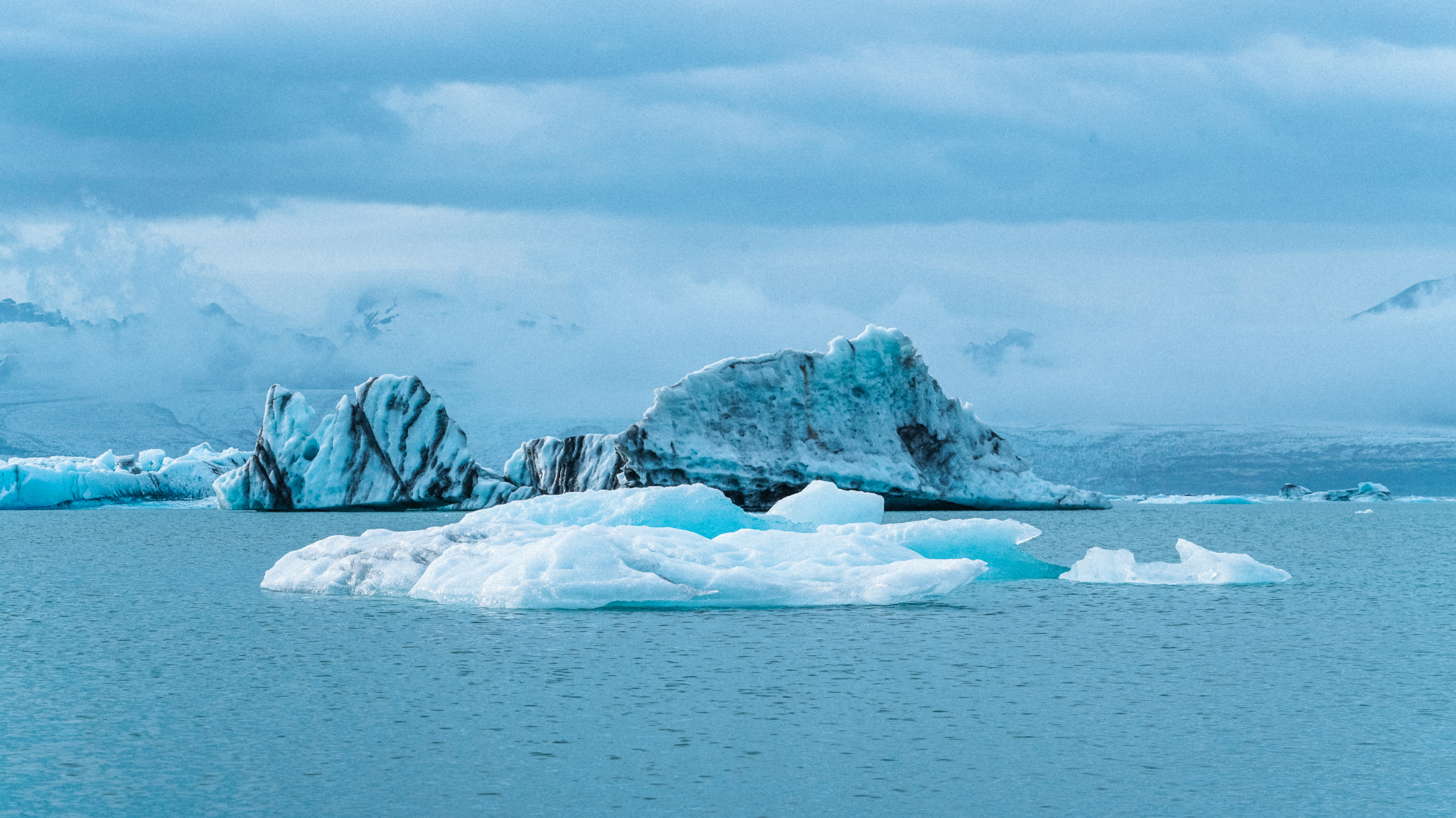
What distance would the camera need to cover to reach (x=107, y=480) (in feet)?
185

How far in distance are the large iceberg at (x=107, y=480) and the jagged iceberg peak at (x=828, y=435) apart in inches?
953

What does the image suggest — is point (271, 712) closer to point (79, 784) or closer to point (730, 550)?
point (79, 784)

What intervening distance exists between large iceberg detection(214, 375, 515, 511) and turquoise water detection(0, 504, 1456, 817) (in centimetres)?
2543

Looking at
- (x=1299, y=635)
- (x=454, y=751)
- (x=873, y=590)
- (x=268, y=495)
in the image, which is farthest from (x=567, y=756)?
(x=268, y=495)

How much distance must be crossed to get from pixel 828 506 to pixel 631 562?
1067 centimetres

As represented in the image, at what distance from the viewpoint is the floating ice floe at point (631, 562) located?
15750 mm

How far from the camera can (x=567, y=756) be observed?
27.9 ft

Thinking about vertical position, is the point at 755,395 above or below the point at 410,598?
above

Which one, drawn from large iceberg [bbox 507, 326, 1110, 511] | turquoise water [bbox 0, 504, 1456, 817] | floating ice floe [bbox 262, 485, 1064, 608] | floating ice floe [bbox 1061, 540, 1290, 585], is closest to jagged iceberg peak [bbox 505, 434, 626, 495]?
large iceberg [bbox 507, 326, 1110, 511]

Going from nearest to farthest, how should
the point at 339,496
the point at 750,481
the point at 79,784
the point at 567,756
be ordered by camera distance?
the point at 79,784
the point at 567,756
the point at 750,481
the point at 339,496

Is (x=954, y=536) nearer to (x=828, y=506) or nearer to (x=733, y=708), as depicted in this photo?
(x=828, y=506)

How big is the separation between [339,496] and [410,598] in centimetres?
2831

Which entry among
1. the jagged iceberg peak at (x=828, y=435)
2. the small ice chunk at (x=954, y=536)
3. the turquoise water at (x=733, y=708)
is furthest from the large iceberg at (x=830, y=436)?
the turquoise water at (x=733, y=708)

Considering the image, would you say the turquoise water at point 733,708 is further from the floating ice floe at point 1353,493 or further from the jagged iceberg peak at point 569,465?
the floating ice floe at point 1353,493
